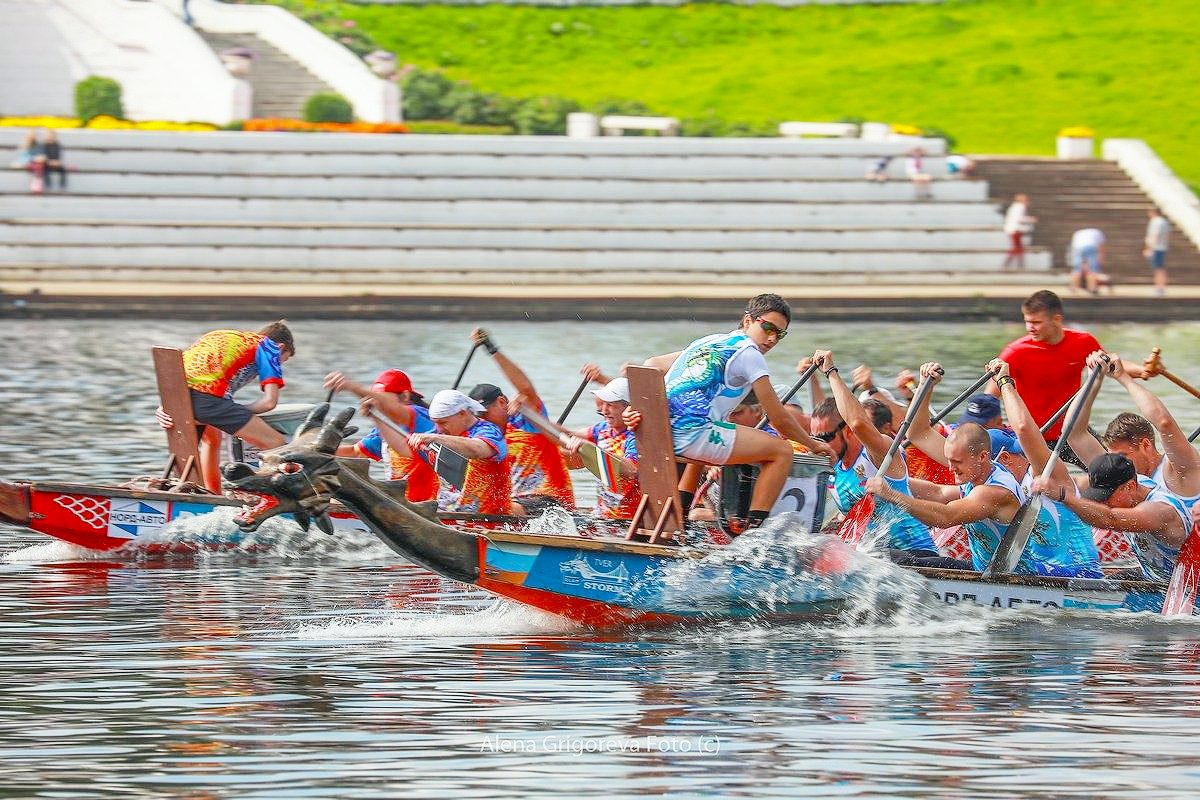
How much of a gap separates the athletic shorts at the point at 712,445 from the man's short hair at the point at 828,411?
5.48ft

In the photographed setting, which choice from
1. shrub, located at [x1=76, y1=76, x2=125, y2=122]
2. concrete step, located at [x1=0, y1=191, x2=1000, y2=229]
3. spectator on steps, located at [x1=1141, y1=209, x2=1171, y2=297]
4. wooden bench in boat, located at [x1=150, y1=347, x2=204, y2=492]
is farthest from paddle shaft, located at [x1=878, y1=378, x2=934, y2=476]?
shrub, located at [x1=76, y1=76, x2=125, y2=122]

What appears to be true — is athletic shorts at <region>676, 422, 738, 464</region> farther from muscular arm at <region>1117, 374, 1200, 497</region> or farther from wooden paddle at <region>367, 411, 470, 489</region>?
wooden paddle at <region>367, 411, 470, 489</region>

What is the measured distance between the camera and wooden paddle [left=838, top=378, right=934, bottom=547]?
11.8 m

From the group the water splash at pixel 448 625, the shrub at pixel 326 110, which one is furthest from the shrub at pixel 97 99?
the water splash at pixel 448 625

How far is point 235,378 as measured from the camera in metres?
14.7

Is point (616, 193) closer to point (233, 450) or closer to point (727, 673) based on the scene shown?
point (233, 450)

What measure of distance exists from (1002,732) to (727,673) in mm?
1702

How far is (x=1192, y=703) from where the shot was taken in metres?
9.73

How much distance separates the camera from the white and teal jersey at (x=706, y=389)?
1127 centimetres

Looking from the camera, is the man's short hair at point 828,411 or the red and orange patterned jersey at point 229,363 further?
the red and orange patterned jersey at point 229,363

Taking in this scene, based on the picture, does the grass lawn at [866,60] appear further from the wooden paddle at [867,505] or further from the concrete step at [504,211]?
the wooden paddle at [867,505]

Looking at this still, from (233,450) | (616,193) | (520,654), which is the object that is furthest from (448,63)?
(520,654)

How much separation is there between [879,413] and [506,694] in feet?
14.1

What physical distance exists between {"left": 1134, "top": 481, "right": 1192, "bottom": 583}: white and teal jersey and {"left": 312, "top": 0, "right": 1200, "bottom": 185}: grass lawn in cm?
3922
